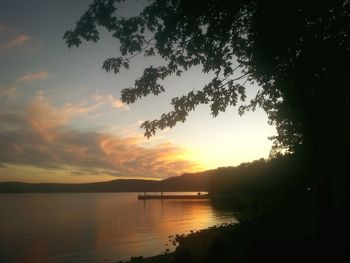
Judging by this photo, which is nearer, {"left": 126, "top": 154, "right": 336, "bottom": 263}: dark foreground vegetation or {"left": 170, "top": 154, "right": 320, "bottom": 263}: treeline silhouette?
{"left": 126, "top": 154, "right": 336, "bottom": 263}: dark foreground vegetation

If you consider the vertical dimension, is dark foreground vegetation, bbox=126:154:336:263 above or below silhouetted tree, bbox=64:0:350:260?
below

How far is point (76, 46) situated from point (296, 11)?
696 centimetres

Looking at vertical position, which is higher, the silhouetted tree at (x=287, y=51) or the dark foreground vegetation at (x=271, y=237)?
the silhouetted tree at (x=287, y=51)

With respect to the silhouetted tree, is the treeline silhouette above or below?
below

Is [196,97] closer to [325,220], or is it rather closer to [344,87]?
[344,87]

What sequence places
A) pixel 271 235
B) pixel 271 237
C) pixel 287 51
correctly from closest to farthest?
pixel 287 51 → pixel 271 237 → pixel 271 235

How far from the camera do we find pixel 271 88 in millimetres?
13711

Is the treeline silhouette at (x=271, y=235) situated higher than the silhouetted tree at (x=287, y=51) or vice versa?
the silhouetted tree at (x=287, y=51)

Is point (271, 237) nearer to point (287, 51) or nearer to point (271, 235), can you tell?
point (271, 235)

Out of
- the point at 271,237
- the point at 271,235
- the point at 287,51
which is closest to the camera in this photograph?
the point at 287,51

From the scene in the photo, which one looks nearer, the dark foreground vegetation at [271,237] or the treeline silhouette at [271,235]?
the dark foreground vegetation at [271,237]

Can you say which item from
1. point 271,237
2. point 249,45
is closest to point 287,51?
point 249,45

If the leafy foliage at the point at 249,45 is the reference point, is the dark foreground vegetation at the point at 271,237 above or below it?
below

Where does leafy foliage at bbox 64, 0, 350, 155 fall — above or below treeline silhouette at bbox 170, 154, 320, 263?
above
